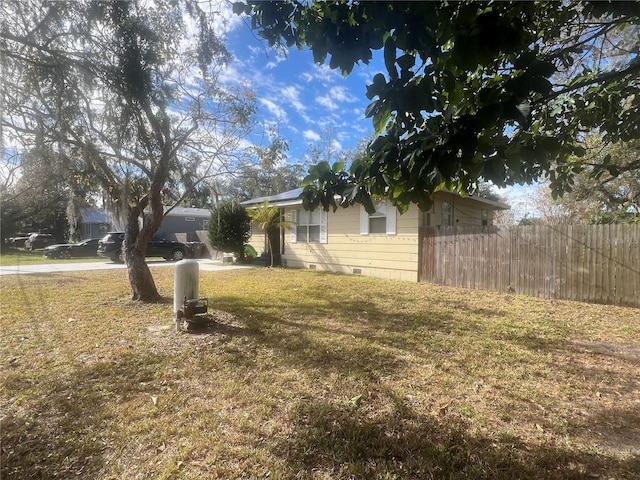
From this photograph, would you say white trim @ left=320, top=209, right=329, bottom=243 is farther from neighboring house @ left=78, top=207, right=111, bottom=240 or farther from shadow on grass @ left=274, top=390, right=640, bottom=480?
neighboring house @ left=78, top=207, right=111, bottom=240

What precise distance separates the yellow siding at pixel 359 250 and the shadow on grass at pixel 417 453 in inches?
274

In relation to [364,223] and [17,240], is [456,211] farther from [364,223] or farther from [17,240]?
[17,240]

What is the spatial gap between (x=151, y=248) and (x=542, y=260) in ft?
51.8

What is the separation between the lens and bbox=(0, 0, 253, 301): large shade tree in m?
3.78

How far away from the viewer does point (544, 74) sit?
1.64m

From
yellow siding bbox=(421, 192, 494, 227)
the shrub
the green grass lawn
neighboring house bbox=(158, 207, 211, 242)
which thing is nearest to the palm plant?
the shrub

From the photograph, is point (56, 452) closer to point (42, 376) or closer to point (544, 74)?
point (42, 376)

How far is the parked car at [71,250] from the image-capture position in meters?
16.1

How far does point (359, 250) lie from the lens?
10.4m

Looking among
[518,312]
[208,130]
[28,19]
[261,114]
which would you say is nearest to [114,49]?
[28,19]

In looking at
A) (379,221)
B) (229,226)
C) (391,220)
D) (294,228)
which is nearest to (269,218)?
(294,228)

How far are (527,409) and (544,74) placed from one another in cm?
248

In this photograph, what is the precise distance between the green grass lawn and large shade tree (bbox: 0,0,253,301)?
270 centimetres

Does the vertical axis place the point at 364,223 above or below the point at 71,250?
above
